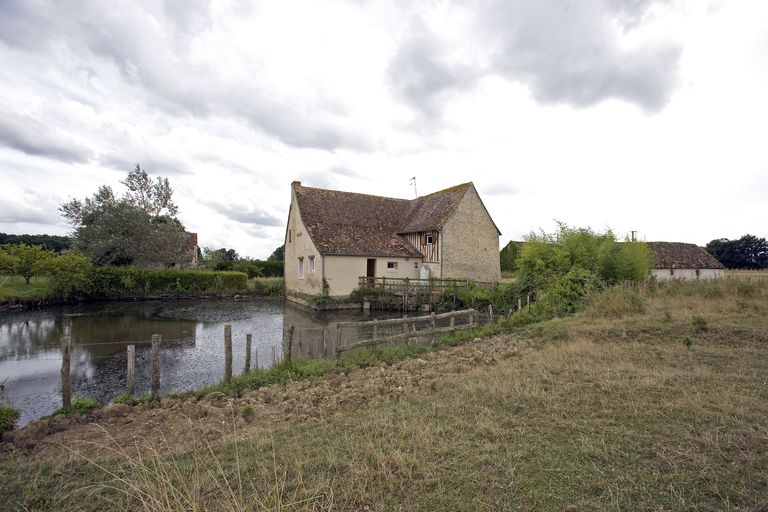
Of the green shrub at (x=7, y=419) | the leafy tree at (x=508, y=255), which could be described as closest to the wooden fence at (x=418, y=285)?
the green shrub at (x=7, y=419)

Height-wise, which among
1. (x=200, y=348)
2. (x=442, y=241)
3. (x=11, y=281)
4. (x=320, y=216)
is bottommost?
(x=200, y=348)

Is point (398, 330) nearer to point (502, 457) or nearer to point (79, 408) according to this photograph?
point (79, 408)

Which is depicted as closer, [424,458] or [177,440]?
[424,458]

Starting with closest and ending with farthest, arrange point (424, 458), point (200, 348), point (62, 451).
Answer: point (424, 458), point (62, 451), point (200, 348)

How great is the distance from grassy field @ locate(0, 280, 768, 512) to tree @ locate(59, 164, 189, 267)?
3010 centimetres

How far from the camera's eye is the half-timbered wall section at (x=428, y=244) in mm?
24656

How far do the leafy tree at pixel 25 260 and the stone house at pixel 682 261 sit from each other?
144 ft

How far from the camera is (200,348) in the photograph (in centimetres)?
1307

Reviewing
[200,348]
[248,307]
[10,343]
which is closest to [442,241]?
[248,307]

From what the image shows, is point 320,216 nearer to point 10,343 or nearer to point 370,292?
point 370,292

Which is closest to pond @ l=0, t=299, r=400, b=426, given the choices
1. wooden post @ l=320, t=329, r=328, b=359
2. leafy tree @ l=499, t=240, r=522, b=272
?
wooden post @ l=320, t=329, r=328, b=359

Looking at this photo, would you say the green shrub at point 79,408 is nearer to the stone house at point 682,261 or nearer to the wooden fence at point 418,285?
the wooden fence at point 418,285

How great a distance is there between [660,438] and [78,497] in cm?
589

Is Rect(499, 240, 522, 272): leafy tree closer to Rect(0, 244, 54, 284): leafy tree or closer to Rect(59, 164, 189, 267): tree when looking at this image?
Rect(59, 164, 189, 267): tree
